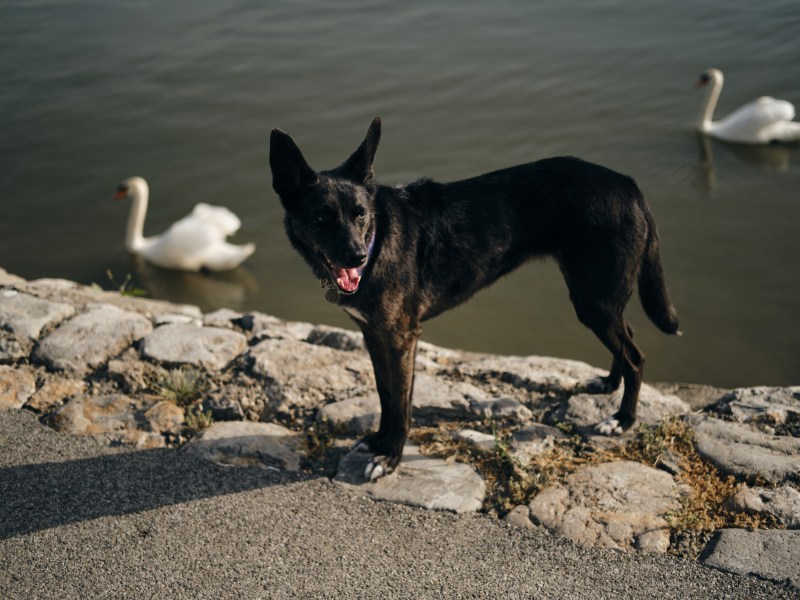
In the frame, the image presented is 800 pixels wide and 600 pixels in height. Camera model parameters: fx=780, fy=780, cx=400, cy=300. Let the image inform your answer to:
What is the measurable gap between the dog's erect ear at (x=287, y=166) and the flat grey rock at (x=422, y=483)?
1.47 m

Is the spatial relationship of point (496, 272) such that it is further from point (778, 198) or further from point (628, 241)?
point (778, 198)

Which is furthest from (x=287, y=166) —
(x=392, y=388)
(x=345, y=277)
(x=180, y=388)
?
(x=180, y=388)

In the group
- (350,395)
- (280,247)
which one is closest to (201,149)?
(280,247)

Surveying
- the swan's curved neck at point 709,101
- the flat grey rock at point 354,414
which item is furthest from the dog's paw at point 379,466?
the swan's curved neck at point 709,101

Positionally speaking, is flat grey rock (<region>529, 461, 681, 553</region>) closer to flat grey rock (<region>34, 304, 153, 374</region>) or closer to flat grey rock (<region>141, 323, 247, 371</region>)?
flat grey rock (<region>141, 323, 247, 371</region>)

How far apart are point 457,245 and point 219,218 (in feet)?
17.1

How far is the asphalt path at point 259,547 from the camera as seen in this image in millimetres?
3348

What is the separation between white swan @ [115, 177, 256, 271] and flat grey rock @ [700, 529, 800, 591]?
6056mm

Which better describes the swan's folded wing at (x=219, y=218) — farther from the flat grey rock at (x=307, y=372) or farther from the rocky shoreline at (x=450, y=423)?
the flat grey rock at (x=307, y=372)

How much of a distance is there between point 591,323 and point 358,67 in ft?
29.7

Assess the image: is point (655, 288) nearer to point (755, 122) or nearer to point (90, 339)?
point (90, 339)

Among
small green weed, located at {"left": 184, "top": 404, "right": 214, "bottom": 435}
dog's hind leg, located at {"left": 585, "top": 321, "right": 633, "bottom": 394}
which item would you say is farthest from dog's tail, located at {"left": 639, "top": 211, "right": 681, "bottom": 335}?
small green weed, located at {"left": 184, "top": 404, "right": 214, "bottom": 435}

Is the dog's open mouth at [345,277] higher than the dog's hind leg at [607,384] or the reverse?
higher

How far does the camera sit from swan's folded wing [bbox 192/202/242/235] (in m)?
8.69
